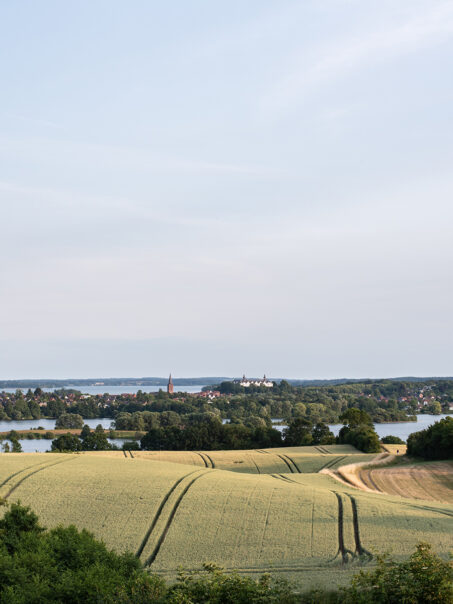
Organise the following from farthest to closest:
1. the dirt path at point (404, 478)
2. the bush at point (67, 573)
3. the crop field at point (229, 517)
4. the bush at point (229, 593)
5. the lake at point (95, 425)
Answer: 1. the lake at point (95, 425)
2. the dirt path at point (404, 478)
3. the crop field at point (229, 517)
4. the bush at point (67, 573)
5. the bush at point (229, 593)

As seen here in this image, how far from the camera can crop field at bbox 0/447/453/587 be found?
95.3 ft

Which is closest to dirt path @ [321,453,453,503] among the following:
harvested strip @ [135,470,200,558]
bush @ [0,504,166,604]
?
harvested strip @ [135,470,200,558]

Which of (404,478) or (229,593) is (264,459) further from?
(229,593)

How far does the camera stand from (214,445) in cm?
9781

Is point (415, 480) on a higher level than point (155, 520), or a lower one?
lower

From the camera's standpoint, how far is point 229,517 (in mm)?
34719

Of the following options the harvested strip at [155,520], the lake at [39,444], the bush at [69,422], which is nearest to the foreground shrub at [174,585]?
the harvested strip at [155,520]

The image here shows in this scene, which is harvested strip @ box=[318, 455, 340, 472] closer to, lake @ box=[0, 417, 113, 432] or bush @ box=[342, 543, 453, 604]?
bush @ box=[342, 543, 453, 604]

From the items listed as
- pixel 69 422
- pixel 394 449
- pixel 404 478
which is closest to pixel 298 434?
pixel 394 449

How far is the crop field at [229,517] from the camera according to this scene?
29.1m

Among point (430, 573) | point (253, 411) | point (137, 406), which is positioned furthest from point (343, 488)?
point (137, 406)

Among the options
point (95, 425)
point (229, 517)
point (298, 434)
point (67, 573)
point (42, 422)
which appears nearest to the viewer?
point (67, 573)

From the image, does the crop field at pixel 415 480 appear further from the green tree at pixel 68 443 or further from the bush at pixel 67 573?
the green tree at pixel 68 443

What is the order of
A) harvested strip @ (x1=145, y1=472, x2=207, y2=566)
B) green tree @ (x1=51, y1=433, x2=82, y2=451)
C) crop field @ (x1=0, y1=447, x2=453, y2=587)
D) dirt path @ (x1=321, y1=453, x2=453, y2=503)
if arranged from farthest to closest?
green tree @ (x1=51, y1=433, x2=82, y2=451) < dirt path @ (x1=321, y1=453, x2=453, y2=503) < harvested strip @ (x1=145, y1=472, x2=207, y2=566) < crop field @ (x1=0, y1=447, x2=453, y2=587)
